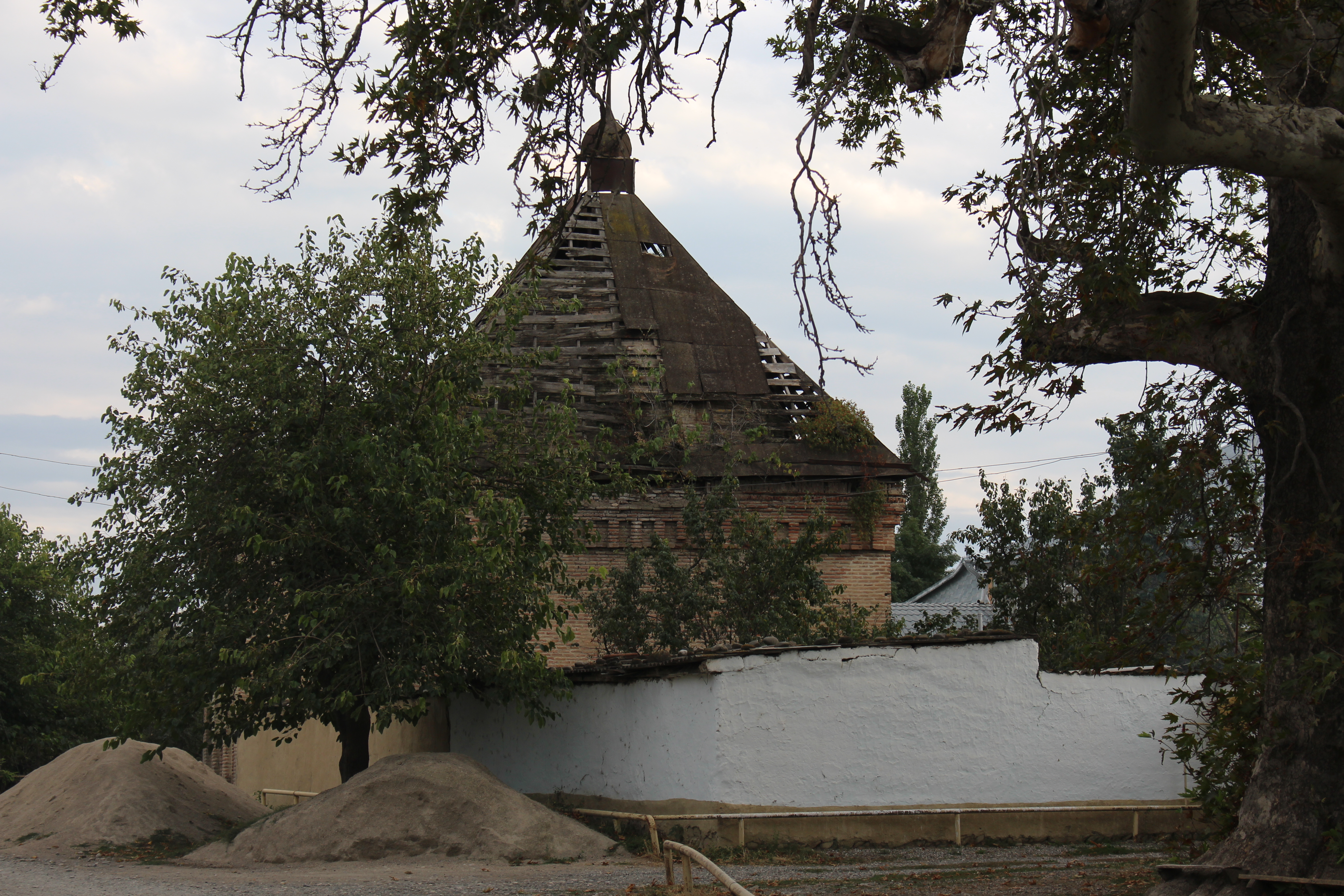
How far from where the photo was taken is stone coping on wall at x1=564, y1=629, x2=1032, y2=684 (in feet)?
41.0

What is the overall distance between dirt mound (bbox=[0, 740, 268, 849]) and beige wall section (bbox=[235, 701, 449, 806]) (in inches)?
43.9

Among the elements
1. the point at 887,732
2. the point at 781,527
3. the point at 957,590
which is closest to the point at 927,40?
the point at 887,732

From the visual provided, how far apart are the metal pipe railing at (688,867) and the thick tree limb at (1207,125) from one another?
5228 mm

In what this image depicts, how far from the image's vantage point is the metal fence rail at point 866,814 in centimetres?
1185

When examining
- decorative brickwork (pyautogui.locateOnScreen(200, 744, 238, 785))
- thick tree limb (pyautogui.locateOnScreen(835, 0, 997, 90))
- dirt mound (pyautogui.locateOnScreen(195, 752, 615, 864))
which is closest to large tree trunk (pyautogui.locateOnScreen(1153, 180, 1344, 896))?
thick tree limb (pyautogui.locateOnScreen(835, 0, 997, 90))

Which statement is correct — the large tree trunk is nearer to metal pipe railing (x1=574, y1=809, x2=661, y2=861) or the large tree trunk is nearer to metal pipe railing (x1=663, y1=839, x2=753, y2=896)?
metal pipe railing (x1=663, y1=839, x2=753, y2=896)

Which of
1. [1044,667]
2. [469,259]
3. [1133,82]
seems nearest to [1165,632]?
[1133,82]

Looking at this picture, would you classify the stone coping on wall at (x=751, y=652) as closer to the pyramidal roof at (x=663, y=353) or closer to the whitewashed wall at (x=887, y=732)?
the whitewashed wall at (x=887, y=732)

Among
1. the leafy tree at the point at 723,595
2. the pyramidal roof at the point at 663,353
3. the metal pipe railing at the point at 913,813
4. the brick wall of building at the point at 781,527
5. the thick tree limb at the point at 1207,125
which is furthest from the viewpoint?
the pyramidal roof at the point at 663,353

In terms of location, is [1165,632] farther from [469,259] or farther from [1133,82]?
[469,259]

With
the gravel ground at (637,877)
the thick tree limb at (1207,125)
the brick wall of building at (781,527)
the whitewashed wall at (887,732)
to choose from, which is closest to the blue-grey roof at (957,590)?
the brick wall of building at (781,527)

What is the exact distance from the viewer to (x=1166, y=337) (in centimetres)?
802

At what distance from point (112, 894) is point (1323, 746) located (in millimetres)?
9696

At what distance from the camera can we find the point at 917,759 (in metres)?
12.9
